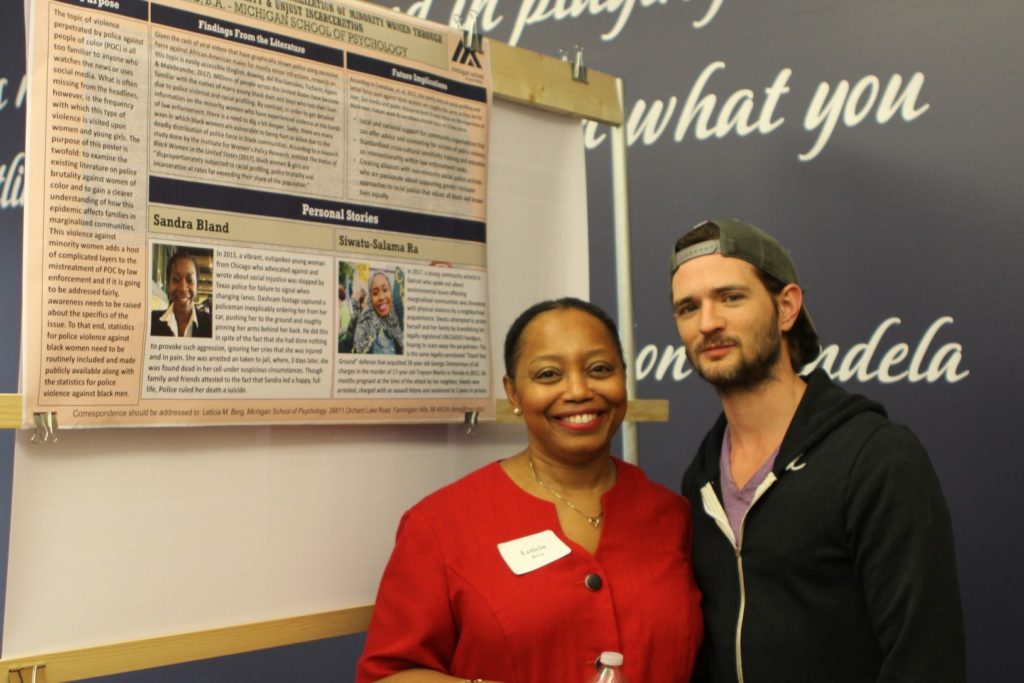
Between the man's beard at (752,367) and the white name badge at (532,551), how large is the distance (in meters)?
0.40

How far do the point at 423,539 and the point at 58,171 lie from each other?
2.72ft

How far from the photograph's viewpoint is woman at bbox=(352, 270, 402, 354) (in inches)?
71.6

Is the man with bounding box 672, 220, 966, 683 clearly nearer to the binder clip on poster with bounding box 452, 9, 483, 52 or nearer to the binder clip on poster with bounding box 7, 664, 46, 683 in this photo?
the binder clip on poster with bounding box 452, 9, 483, 52

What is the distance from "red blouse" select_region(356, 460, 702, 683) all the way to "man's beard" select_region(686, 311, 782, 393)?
33 centimetres

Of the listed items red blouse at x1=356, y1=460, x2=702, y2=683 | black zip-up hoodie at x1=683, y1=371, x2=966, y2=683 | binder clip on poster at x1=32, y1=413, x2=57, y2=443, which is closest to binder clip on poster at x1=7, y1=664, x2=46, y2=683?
binder clip on poster at x1=32, y1=413, x2=57, y2=443

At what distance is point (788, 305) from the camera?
1841 millimetres

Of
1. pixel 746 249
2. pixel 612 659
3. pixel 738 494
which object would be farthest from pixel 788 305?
pixel 612 659

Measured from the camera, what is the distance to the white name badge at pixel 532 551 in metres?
1.66

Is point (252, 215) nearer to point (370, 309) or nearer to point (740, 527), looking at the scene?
point (370, 309)

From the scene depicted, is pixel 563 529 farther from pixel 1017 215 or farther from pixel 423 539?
pixel 1017 215

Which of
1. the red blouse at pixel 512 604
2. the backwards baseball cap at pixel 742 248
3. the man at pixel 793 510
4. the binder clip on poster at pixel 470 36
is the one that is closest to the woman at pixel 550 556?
the red blouse at pixel 512 604

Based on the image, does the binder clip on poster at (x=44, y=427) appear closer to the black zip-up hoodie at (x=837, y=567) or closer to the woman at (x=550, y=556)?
the woman at (x=550, y=556)

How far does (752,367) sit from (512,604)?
60 centimetres

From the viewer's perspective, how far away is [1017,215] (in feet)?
8.27
